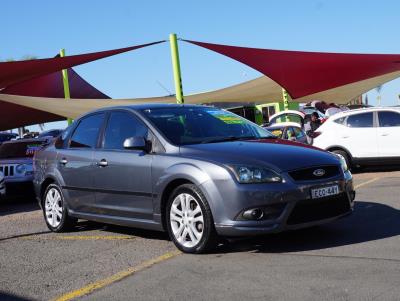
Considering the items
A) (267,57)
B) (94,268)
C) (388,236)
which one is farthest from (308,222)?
(267,57)

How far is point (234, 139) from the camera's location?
6.62m

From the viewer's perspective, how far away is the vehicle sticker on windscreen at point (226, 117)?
7.11 meters

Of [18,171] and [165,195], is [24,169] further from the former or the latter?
[165,195]

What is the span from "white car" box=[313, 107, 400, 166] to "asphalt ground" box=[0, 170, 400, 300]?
5.72 meters

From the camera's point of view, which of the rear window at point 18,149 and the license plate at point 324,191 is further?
the rear window at point 18,149

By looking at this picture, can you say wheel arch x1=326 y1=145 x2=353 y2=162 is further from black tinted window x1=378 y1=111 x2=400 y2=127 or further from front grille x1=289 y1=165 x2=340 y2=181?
front grille x1=289 y1=165 x2=340 y2=181

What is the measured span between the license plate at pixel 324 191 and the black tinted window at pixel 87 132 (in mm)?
3014

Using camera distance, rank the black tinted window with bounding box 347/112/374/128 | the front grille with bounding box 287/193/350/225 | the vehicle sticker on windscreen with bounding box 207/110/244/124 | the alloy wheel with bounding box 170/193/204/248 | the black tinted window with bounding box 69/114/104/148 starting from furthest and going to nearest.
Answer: the black tinted window with bounding box 347/112/374/128
the black tinted window with bounding box 69/114/104/148
the vehicle sticker on windscreen with bounding box 207/110/244/124
the alloy wheel with bounding box 170/193/204/248
the front grille with bounding box 287/193/350/225

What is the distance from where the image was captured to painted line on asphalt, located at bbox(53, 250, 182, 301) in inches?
192

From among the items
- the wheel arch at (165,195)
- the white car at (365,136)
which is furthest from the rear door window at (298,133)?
the wheel arch at (165,195)

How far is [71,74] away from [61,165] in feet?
63.8

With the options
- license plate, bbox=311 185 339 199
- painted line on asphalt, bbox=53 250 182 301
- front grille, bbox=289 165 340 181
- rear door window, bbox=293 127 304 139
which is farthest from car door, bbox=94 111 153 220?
rear door window, bbox=293 127 304 139

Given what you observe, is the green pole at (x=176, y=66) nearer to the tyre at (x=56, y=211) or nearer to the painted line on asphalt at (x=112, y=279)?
the tyre at (x=56, y=211)

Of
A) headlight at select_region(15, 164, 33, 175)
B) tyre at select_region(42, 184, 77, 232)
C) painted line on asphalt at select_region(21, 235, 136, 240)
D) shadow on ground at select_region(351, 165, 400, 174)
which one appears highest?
headlight at select_region(15, 164, 33, 175)
